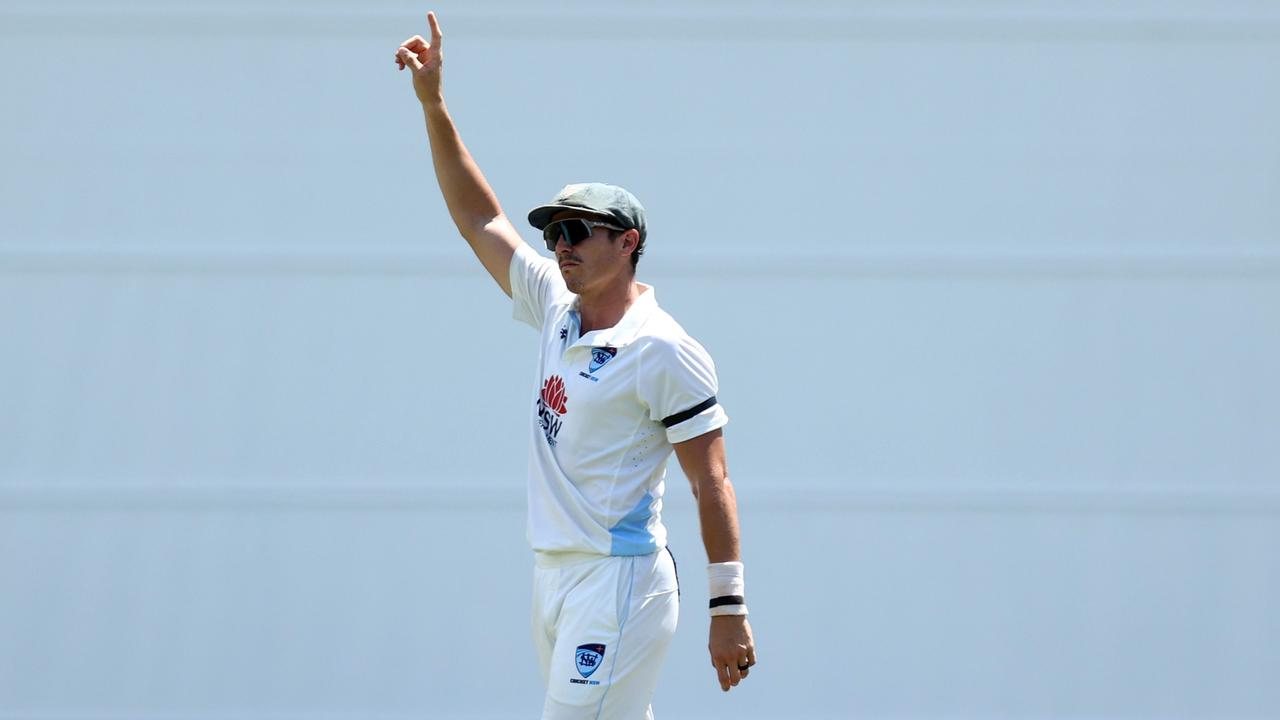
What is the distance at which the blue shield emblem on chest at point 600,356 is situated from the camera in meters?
2.93

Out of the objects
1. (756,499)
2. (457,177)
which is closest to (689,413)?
(457,177)

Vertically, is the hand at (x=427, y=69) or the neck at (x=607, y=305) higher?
the hand at (x=427, y=69)

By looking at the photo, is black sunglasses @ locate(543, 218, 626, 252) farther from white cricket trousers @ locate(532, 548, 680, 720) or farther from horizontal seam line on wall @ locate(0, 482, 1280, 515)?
horizontal seam line on wall @ locate(0, 482, 1280, 515)

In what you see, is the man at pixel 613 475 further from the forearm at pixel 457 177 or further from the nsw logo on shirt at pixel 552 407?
the forearm at pixel 457 177

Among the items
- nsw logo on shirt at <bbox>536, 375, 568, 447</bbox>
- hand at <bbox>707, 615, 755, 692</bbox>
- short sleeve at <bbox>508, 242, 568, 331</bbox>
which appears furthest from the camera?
short sleeve at <bbox>508, 242, 568, 331</bbox>

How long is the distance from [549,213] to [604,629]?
2.55 feet

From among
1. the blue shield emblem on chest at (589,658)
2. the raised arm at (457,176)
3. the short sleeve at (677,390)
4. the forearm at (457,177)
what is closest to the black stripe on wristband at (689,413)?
the short sleeve at (677,390)

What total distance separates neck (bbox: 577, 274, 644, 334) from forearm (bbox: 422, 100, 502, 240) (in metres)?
0.39

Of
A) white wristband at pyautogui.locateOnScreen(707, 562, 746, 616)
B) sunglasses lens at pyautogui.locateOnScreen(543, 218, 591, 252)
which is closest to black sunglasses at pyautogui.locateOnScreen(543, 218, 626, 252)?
sunglasses lens at pyautogui.locateOnScreen(543, 218, 591, 252)

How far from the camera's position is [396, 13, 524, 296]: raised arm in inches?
126

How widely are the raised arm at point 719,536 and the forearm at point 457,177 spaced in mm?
709

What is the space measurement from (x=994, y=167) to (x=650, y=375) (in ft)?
5.27

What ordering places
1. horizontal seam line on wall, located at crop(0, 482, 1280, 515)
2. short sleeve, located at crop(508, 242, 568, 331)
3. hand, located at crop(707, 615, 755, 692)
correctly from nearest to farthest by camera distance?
hand, located at crop(707, 615, 755, 692), short sleeve, located at crop(508, 242, 568, 331), horizontal seam line on wall, located at crop(0, 482, 1280, 515)

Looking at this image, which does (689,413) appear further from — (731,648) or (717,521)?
(731,648)
